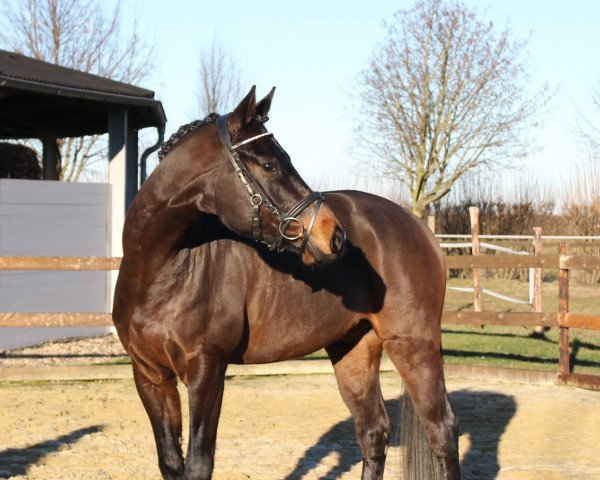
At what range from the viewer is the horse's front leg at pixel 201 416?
321 cm

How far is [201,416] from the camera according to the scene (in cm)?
320

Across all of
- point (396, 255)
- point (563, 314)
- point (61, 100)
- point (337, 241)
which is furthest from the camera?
point (61, 100)

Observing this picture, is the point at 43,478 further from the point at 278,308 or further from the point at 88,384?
the point at 88,384

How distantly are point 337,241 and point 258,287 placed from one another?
2.55ft

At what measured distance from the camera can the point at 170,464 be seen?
344cm

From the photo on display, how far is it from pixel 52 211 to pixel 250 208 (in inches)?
304

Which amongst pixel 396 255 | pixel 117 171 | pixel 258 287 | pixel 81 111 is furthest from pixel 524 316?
pixel 81 111

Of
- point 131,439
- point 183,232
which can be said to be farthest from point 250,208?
point 131,439

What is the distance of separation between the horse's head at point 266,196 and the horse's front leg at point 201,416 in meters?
0.61

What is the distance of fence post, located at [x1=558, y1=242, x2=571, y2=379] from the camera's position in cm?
767

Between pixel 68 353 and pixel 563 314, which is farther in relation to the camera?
pixel 68 353

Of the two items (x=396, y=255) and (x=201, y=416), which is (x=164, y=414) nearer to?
(x=201, y=416)

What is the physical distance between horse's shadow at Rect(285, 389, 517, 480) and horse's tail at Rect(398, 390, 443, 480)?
512 mm

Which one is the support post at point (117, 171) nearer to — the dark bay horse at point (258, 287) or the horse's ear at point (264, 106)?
the dark bay horse at point (258, 287)
